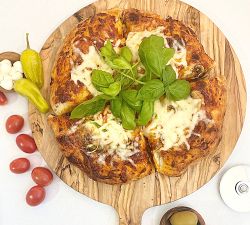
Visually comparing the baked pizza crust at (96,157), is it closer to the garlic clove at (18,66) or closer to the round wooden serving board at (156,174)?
the round wooden serving board at (156,174)

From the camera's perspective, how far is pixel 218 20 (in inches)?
148

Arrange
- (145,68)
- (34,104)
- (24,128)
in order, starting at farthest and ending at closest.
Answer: (24,128) < (34,104) < (145,68)

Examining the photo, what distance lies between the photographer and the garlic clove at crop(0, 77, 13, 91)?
355 centimetres

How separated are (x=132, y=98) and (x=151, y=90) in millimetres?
138

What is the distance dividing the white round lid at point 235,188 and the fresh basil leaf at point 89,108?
1.09 metres

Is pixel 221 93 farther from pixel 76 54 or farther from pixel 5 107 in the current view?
pixel 5 107

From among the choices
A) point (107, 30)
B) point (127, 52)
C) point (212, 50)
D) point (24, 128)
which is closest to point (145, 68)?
point (127, 52)

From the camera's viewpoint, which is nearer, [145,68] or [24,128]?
[145,68]

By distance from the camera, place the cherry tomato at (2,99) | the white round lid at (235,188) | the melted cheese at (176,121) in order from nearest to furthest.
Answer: the melted cheese at (176,121) < the white round lid at (235,188) < the cherry tomato at (2,99)

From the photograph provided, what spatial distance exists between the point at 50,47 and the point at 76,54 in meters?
0.39

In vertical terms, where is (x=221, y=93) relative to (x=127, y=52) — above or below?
below

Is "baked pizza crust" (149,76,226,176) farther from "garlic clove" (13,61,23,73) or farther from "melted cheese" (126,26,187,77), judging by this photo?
"garlic clove" (13,61,23,73)

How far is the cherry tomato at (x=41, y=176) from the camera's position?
3555mm

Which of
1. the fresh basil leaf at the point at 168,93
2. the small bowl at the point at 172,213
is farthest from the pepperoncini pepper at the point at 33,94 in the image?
the small bowl at the point at 172,213
